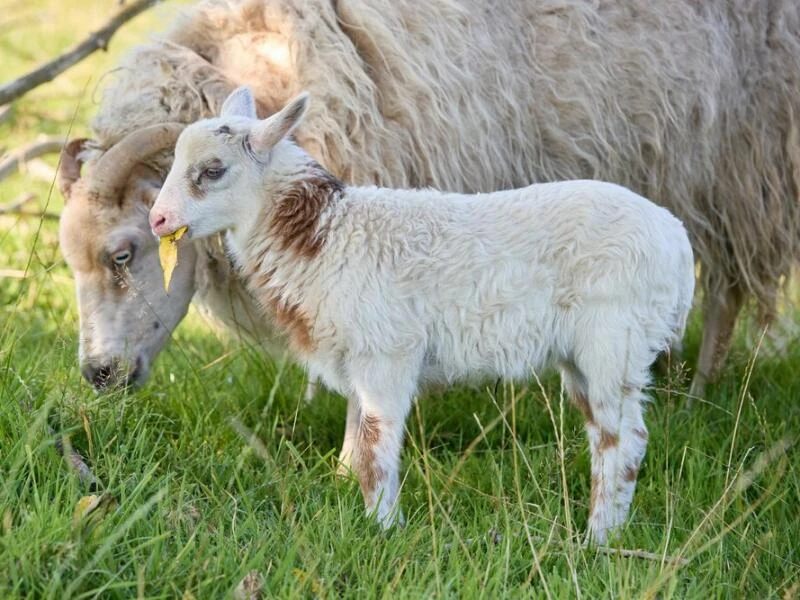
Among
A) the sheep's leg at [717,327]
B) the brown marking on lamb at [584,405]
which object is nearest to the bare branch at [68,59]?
the brown marking on lamb at [584,405]

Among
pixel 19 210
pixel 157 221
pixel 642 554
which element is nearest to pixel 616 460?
pixel 642 554

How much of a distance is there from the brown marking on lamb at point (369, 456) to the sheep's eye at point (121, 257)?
1.29 meters

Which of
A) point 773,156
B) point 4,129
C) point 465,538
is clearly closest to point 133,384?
point 465,538

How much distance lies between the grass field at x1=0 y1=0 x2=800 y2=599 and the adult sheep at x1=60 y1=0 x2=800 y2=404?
0.36 meters

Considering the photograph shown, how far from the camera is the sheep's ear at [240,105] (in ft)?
11.8

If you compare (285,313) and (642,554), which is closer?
(642,554)

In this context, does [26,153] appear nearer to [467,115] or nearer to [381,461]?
[467,115]

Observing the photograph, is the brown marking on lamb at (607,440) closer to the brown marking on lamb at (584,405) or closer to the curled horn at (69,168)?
the brown marking on lamb at (584,405)

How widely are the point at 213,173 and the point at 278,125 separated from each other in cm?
23

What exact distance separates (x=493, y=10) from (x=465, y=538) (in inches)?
91.8

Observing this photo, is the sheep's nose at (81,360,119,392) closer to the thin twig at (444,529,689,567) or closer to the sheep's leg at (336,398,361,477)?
the sheep's leg at (336,398,361,477)

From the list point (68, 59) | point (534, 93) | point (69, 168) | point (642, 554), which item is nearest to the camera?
point (642, 554)

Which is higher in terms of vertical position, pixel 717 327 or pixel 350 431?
pixel 350 431

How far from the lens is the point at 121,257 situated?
4.13 metres
